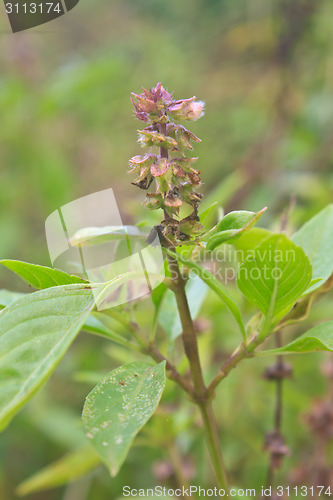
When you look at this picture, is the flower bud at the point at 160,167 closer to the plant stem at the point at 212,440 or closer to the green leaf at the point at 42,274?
the green leaf at the point at 42,274

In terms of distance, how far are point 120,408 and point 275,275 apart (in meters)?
0.21

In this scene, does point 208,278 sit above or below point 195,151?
above

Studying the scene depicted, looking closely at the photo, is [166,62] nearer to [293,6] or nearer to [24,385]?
[293,6]

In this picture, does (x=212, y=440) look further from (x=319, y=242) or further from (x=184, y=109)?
(x=184, y=109)

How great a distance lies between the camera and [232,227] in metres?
0.51

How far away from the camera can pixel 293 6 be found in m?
2.34

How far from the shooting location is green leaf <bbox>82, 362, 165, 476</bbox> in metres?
0.42

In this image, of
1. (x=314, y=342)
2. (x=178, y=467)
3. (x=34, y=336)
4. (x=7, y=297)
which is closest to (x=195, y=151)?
(x=178, y=467)

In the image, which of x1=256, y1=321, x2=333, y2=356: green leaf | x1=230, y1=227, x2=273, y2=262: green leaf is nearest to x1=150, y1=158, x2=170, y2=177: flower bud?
x1=230, y1=227, x2=273, y2=262: green leaf

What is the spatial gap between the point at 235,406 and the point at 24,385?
106 cm

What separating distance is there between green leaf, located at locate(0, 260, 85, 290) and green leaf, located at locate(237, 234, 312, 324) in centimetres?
18

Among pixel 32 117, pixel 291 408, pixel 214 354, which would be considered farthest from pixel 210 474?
pixel 32 117

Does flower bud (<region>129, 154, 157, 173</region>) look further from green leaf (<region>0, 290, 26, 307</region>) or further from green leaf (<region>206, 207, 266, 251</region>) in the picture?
green leaf (<region>0, 290, 26, 307</region>)

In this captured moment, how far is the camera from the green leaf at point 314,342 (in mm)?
530
